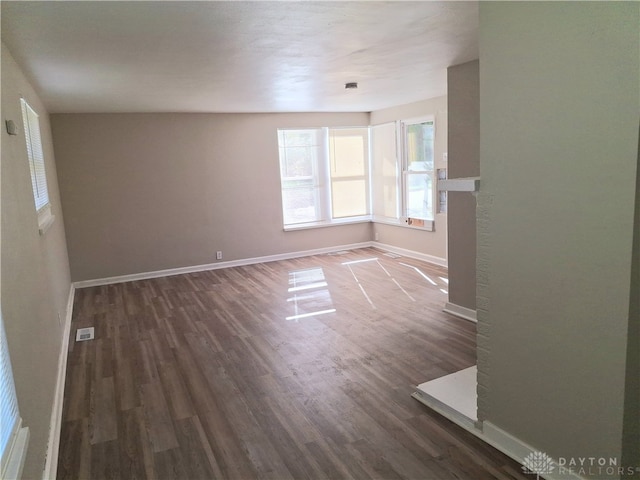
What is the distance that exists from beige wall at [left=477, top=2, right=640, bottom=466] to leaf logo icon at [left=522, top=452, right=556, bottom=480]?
1.6 inches

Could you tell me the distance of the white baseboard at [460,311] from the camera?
426 centimetres

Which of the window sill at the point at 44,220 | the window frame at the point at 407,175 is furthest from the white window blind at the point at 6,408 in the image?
the window frame at the point at 407,175

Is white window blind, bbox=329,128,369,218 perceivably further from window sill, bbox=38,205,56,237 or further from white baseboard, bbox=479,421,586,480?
white baseboard, bbox=479,421,586,480

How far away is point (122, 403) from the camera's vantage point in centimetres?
302

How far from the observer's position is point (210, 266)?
693cm

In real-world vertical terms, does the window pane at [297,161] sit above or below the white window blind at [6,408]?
above

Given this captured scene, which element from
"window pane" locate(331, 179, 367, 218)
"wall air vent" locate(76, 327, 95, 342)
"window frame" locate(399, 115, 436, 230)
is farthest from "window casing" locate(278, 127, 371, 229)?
"wall air vent" locate(76, 327, 95, 342)

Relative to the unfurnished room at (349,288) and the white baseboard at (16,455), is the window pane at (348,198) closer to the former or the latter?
the unfurnished room at (349,288)

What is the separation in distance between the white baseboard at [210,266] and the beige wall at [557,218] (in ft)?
17.0

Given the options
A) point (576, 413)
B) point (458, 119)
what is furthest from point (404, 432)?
point (458, 119)

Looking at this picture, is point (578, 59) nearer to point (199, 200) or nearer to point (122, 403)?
point (122, 403)

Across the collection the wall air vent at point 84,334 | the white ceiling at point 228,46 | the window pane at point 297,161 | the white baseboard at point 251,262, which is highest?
the white ceiling at point 228,46

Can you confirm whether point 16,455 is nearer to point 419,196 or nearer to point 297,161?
point 419,196

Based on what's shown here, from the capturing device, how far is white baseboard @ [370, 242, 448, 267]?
6398 millimetres
